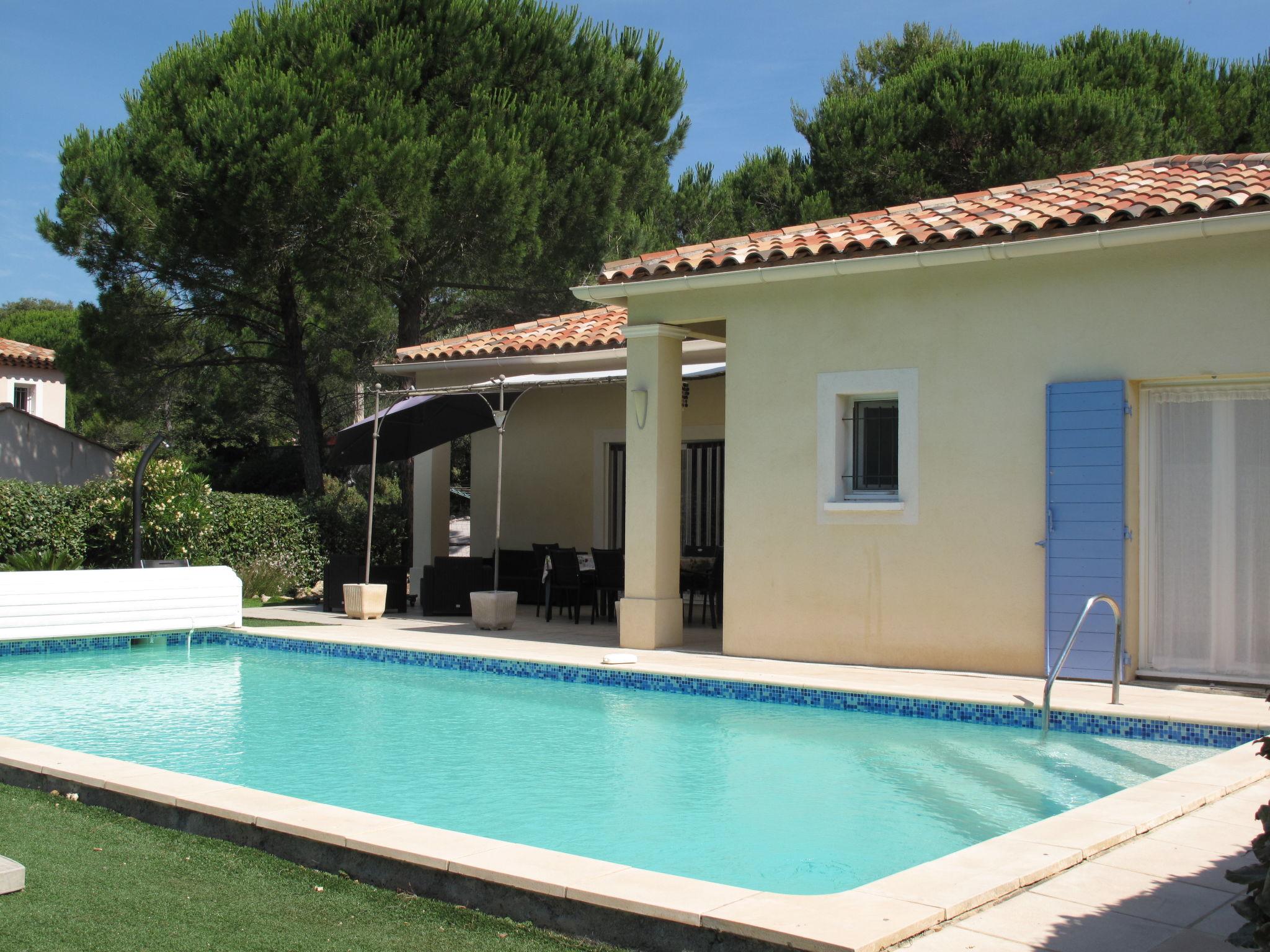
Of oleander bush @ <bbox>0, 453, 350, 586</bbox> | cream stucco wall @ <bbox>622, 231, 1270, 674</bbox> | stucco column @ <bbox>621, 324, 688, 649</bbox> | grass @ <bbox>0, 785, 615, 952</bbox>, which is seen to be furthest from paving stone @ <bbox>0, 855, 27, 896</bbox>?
oleander bush @ <bbox>0, 453, 350, 586</bbox>

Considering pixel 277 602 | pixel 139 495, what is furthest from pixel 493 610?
pixel 277 602

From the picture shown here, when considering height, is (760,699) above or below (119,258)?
below

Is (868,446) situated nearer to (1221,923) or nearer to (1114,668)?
(1114,668)

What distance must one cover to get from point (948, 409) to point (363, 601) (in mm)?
8014

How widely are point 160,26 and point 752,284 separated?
55.0 feet

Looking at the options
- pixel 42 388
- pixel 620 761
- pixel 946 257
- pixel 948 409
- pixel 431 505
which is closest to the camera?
pixel 620 761

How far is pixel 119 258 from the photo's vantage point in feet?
73.4

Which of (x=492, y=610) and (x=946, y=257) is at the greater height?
(x=946, y=257)

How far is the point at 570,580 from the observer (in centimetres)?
1502

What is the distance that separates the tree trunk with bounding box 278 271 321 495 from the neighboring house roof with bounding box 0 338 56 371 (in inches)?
553

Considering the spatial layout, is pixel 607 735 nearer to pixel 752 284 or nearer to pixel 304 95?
pixel 752 284

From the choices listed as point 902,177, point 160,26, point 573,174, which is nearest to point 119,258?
point 160,26

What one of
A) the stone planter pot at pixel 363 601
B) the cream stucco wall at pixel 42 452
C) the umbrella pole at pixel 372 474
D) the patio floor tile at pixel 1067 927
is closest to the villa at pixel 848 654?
the patio floor tile at pixel 1067 927

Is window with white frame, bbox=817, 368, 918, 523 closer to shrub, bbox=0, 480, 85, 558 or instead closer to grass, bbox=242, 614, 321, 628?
grass, bbox=242, 614, 321, 628
